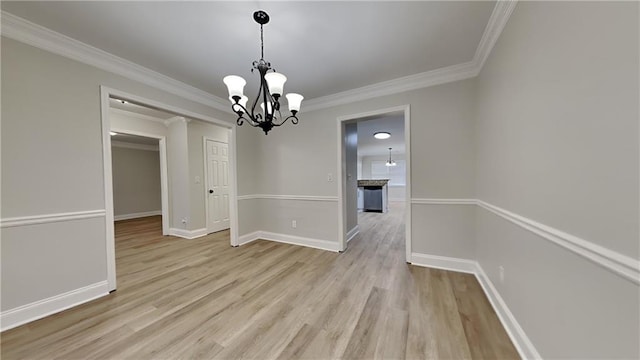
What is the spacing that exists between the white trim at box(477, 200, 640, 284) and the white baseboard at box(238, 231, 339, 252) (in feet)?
8.02

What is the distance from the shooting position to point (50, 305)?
71.8 inches

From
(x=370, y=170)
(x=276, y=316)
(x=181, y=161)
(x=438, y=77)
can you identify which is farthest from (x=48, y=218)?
(x=370, y=170)

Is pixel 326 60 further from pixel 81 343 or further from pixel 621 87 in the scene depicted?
pixel 81 343

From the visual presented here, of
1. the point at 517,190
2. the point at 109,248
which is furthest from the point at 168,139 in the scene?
the point at 517,190

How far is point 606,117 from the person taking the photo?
727mm

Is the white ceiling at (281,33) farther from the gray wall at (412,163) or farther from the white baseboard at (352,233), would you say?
the white baseboard at (352,233)

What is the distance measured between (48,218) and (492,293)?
395cm

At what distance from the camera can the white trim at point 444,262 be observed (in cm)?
247

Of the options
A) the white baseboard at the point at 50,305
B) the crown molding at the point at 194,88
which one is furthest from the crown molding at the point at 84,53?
the white baseboard at the point at 50,305

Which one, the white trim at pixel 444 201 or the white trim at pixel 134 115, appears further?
the white trim at pixel 134 115

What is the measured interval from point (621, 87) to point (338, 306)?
2.03m

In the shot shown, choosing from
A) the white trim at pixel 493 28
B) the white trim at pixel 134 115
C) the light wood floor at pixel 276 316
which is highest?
the white trim at pixel 134 115

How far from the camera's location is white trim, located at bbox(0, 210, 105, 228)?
5.53 ft

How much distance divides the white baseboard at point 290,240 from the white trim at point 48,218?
1913 mm
